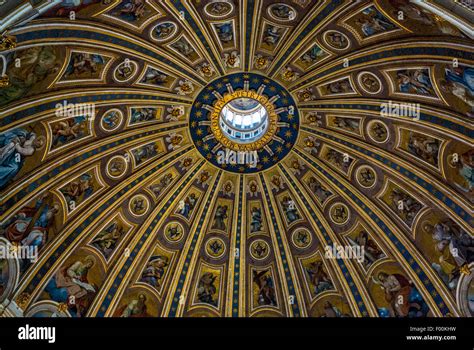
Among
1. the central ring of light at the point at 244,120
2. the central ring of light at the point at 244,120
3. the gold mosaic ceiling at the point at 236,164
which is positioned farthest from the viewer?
the central ring of light at the point at 244,120

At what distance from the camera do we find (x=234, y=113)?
91.2 ft

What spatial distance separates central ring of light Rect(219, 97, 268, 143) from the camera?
26609mm

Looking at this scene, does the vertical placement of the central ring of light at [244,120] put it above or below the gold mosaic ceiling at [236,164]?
above

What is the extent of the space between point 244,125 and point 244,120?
13.2 inches

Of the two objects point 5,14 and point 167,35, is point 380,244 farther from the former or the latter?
point 5,14

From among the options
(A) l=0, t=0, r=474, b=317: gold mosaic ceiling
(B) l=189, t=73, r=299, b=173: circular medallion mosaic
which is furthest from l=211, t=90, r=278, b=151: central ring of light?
(A) l=0, t=0, r=474, b=317: gold mosaic ceiling

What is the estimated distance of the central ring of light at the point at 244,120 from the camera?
2661 cm

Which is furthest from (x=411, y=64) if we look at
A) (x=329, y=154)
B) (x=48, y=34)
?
(x=48, y=34)

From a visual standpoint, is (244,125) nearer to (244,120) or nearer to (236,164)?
(244,120)

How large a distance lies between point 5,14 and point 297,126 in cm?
1417

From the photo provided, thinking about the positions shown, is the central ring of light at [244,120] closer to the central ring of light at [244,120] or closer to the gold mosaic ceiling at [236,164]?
the central ring of light at [244,120]

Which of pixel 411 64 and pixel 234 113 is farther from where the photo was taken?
pixel 234 113

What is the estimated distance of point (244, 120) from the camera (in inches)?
1096

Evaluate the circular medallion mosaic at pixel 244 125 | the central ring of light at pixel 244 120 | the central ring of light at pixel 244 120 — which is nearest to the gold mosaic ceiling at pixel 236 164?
the circular medallion mosaic at pixel 244 125
